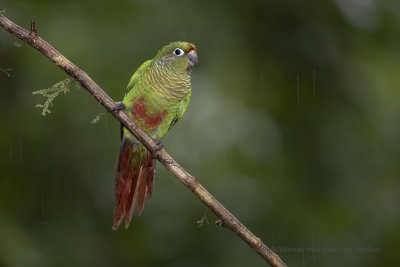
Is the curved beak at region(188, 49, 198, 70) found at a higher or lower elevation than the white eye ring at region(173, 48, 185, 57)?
lower

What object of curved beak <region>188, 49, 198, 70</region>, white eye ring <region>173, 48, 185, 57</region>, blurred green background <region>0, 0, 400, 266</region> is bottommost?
blurred green background <region>0, 0, 400, 266</region>

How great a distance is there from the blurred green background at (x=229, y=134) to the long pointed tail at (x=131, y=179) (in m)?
1.02

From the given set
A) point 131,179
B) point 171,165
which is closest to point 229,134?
point 131,179

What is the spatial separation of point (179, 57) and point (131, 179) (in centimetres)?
95

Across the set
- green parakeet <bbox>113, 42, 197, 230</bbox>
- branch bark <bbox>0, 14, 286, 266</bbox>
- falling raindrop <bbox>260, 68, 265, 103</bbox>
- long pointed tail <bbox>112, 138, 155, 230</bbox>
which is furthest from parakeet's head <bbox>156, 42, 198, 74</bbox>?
falling raindrop <bbox>260, 68, 265, 103</bbox>

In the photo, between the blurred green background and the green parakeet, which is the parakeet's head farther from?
the blurred green background

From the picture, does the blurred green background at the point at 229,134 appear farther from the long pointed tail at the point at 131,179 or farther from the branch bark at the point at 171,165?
the branch bark at the point at 171,165

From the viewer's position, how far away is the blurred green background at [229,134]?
4863mm

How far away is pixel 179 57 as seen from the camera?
149 inches

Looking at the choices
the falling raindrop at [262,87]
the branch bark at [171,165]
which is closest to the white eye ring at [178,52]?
the branch bark at [171,165]

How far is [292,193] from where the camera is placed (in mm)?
5117

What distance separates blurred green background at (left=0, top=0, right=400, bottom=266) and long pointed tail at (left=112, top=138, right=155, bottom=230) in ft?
3.36

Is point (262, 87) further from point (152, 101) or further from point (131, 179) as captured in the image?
point (131, 179)

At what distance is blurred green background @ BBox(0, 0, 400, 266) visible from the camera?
4.86 m
